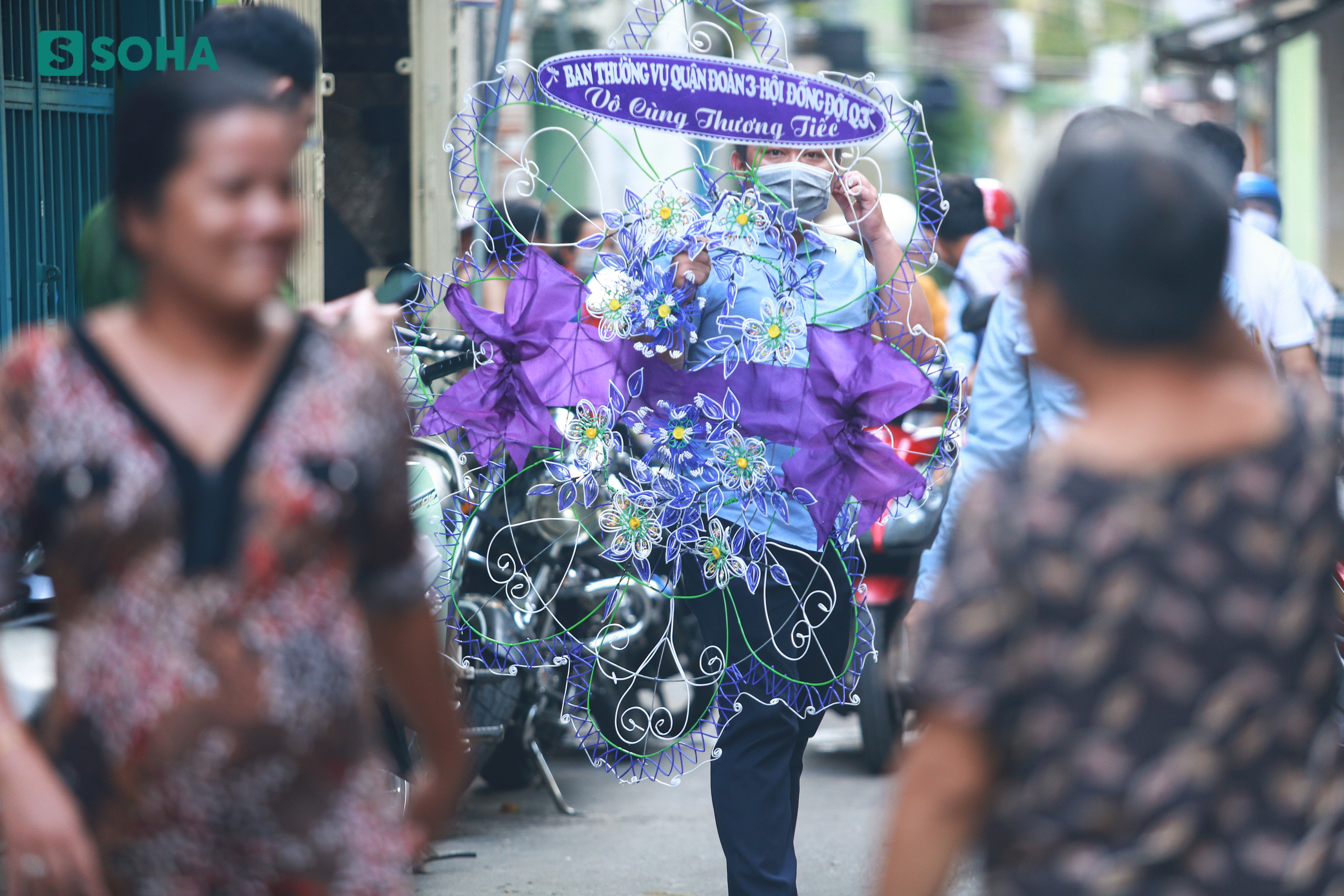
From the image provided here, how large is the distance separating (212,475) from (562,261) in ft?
10.3

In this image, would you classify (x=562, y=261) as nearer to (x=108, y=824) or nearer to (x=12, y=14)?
(x=12, y=14)

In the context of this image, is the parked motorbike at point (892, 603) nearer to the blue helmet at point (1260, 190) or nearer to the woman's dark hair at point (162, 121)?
the blue helmet at point (1260, 190)

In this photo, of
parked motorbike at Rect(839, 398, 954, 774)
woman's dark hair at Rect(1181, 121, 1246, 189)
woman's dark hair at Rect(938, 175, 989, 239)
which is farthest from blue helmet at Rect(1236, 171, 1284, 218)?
woman's dark hair at Rect(1181, 121, 1246, 189)

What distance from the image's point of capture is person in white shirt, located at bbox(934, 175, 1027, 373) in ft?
19.9

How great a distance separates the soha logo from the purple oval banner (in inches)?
70.7

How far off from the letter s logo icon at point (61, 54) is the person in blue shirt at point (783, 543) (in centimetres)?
257

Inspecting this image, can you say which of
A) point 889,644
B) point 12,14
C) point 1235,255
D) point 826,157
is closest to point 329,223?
point 12,14

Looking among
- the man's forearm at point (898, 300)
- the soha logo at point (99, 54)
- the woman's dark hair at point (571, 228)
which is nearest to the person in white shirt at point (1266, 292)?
the man's forearm at point (898, 300)

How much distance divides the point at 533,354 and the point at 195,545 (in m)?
2.22

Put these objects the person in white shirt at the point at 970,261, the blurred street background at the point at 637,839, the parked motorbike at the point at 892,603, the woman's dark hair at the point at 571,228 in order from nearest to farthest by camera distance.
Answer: the blurred street background at the point at 637,839
the parked motorbike at the point at 892,603
the person in white shirt at the point at 970,261
the woman's dark hair at the point at 571,228

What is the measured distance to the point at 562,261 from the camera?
4680 millimetres

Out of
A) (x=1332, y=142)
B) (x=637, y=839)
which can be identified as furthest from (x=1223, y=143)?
(x=1332, y=142)

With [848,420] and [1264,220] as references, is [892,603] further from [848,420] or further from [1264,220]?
[1264,220]

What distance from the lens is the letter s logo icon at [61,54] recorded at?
507cm
